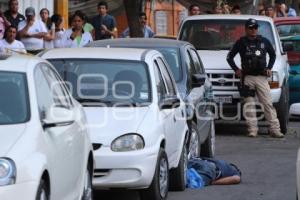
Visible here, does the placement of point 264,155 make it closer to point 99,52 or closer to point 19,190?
point 99,52

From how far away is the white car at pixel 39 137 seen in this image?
6.21 metres

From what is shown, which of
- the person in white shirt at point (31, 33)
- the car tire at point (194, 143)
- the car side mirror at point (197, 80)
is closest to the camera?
the car tire at point (194, 143)

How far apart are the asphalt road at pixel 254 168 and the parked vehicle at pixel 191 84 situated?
662mm

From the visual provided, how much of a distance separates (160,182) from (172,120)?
0.93 m

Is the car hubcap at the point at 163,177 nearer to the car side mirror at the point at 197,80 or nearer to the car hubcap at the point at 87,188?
the car hubcap at the point at 87,188

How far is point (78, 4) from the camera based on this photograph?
100 ft

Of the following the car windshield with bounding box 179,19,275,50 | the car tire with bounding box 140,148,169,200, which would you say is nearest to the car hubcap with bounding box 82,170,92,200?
the car tire with bounding box 140,148,169,200

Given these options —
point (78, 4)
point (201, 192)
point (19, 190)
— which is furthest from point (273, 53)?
point (78, 4)

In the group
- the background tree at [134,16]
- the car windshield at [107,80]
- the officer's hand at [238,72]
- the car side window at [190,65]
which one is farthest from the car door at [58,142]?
the background tree at [134,16]

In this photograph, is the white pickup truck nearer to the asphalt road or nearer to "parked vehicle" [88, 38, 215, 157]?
the asphalt road

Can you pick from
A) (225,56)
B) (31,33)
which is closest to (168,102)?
(225,56)

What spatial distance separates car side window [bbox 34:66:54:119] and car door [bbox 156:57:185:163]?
8.32ft

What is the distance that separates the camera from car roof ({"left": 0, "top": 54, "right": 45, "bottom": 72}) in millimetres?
7379

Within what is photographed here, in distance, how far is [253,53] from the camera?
15789mm
